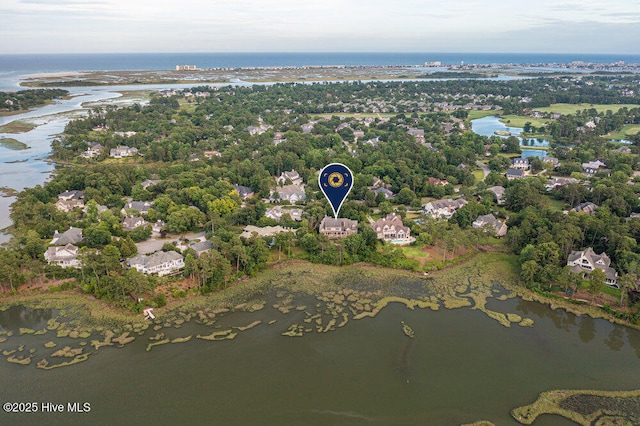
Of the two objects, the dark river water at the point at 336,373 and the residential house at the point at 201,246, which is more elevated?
the residential house at the point at 201,246

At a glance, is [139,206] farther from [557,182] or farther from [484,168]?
[557,182]

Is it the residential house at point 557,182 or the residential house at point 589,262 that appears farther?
the residential house at point 557,182

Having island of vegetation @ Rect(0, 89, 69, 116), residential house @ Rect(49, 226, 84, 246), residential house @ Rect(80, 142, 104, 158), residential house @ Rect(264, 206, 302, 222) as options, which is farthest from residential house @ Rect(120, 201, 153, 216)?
island of vegetation @ Rect(0, 89, 69, 116)

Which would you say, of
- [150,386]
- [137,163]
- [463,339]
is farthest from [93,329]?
[137,163]

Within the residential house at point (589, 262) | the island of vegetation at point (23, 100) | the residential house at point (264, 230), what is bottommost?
the residential house at point (589, 262)

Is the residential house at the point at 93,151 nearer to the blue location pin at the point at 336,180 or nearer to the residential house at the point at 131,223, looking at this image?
the residential house at the point at 131,223

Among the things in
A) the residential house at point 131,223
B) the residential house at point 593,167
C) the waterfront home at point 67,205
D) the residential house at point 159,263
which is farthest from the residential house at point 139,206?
the residential house at point 593,167
